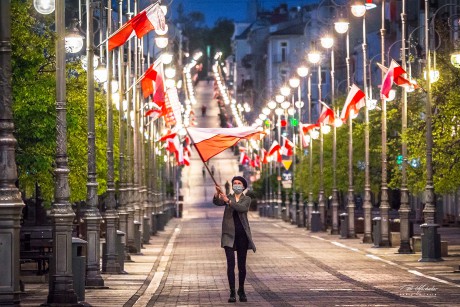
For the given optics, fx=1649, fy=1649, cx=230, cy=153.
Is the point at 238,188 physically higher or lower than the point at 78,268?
higher

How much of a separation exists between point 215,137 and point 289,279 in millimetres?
4602

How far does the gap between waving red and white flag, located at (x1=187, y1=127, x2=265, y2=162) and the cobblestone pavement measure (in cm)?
268

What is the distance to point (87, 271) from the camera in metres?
33.1

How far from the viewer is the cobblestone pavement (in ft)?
91.8

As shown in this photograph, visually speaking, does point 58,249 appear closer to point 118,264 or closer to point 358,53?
point 118,264

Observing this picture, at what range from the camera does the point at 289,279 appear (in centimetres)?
3491

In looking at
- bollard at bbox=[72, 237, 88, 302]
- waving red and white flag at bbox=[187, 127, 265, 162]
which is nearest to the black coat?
bollard at bbox=[72, 237, 88, 302]

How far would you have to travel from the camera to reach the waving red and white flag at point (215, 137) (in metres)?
31.3

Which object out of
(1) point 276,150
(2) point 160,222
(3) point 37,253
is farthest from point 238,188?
(1) point 276,150

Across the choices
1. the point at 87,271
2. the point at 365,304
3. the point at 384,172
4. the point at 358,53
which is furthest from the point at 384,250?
the point at 358,53

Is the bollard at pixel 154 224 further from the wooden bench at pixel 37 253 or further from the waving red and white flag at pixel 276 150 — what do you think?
the wooden bench at pixel 37 253

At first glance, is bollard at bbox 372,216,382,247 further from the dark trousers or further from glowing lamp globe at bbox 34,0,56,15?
the dark trousers

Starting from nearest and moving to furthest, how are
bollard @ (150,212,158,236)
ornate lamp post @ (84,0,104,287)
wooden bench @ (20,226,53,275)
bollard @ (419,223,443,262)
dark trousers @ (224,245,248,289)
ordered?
1. dark trousers @ (224,245,248,289)
2. ornate lamp post @ (84,0,104,287)
3. wooden bench @ (20,226,53,275)
4. bollard @ (419,223,443,262)
5. bollard @ (150,212,158,236)

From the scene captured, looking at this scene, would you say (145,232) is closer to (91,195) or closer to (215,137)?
(91,195)
